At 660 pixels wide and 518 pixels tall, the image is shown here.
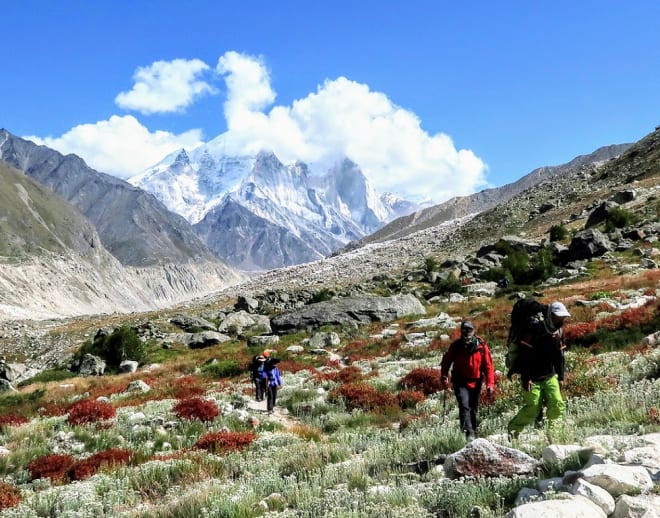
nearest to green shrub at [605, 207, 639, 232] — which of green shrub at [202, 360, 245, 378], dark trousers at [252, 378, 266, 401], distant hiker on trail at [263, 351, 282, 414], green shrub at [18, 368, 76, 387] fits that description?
green shrub at [202, 360, 245, 378]

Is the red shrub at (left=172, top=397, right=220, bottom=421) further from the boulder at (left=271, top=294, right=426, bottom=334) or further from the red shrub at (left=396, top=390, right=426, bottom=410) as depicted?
the boulder at (left=271, top=294, right=426, bottom=334)

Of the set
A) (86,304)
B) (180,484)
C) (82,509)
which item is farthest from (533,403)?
(86,304)

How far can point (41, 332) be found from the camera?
77875 millimetres

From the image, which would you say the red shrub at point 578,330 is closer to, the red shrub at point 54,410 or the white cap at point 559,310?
the white cap at point 559,310

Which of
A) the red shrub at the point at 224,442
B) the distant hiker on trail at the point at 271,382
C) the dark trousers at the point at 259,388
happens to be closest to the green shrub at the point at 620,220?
the dark trousers at the point at 259,388

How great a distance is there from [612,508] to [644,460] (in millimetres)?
1235

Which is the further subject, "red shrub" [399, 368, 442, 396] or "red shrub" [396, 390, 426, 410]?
"red shrub" [399, 368, 442, 396]

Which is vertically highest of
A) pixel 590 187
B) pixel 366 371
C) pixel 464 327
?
pixel 590 187

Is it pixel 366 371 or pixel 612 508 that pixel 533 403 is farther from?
pixel 366 371

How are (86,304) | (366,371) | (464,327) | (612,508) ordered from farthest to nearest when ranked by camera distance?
(86,304) → (366,371) → (464,327) → (612,508)

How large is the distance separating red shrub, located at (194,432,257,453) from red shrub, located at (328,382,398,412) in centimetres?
404

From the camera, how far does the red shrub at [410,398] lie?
14.2 metres

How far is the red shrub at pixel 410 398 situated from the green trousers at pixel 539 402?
5.58 metres

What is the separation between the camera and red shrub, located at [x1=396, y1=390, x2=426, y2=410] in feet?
46.7
